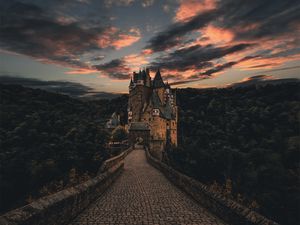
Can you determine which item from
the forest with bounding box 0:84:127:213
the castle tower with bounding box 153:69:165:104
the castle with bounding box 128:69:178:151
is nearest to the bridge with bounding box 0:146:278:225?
the forest with bounding box 0:84:127:213

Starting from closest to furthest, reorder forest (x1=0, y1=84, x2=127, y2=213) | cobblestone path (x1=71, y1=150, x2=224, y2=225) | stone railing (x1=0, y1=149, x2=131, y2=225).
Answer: stone railing (x1=0, y1=149, x2=131, y2=225) < cobblestone path (x1=71, y1=150, x2=224, y2=225) < forest (x1=0, y1=84, x2=127, y2=213)

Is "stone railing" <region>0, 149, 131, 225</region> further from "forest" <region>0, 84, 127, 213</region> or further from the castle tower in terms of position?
the castle tower

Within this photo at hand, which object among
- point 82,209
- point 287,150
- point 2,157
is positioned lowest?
point 287,150

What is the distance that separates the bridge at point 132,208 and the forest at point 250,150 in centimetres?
272

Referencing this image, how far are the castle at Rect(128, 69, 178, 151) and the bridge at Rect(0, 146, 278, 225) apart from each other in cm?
3835

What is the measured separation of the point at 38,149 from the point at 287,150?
49371 millimetres

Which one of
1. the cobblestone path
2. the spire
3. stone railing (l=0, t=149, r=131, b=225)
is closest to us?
stone railing (l=0, t=149, r=131, b=225)

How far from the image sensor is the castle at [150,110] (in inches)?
1973

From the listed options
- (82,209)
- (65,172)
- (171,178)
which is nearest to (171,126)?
(65,172)

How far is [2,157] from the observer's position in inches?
1171

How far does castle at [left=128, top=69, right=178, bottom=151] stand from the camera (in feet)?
164

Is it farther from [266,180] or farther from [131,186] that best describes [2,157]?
[266,180]

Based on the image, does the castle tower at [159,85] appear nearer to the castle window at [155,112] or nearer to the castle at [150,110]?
the castle at [150,110]

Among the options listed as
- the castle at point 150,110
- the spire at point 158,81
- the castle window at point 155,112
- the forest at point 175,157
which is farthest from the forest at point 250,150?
the spire at point 158,81
